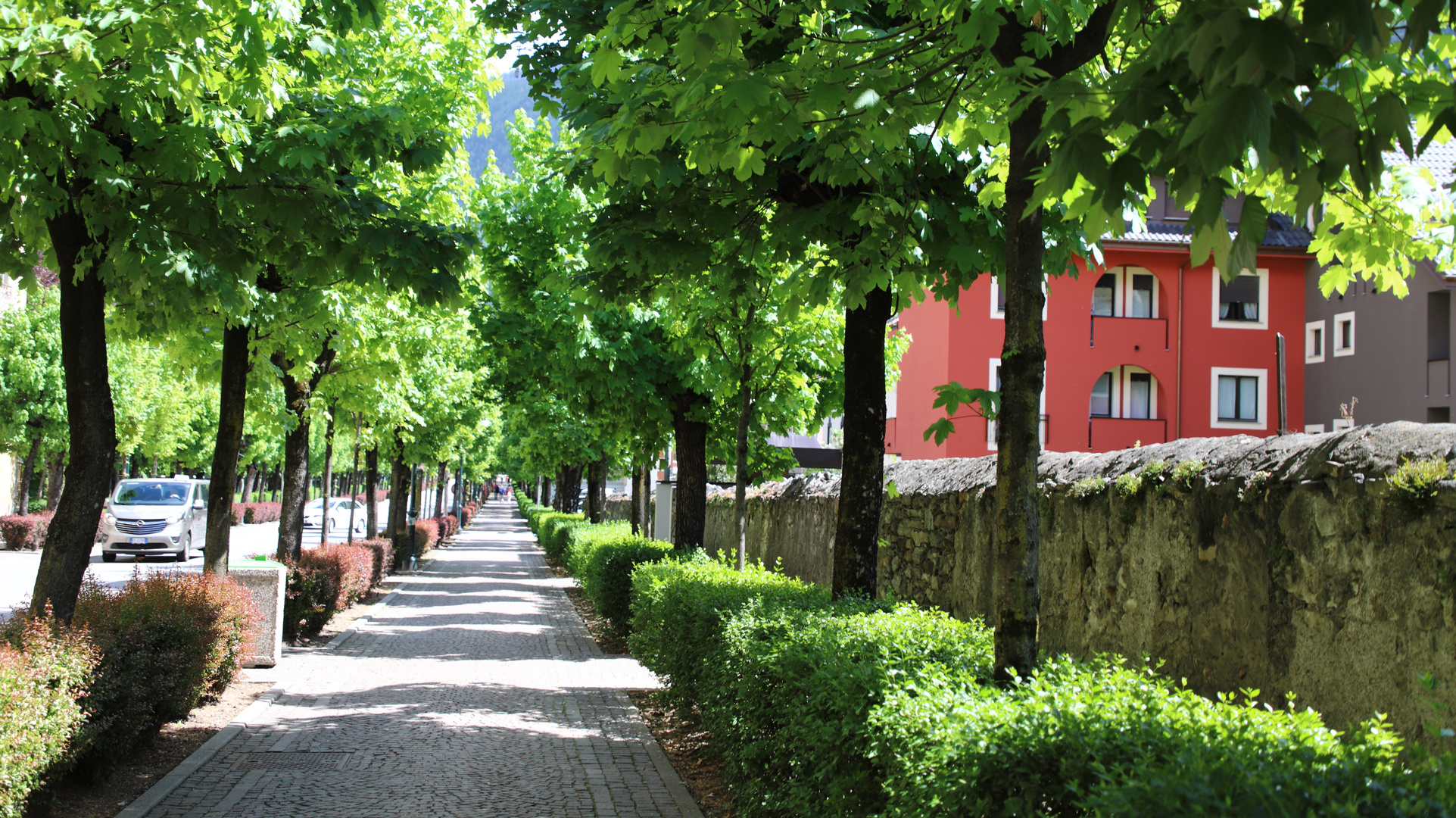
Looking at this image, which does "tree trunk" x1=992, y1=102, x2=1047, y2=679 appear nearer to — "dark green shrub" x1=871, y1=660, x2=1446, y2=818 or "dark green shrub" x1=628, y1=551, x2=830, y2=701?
"dark green shrub" x1=871, y1=660, x2=1446, y2=818

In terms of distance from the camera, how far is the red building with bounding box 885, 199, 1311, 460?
98.7ft

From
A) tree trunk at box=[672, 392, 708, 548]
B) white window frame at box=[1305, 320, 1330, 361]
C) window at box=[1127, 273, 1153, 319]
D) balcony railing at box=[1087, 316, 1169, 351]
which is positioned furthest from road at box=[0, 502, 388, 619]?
white window frame at box=[1305, 320, 1330, 361]

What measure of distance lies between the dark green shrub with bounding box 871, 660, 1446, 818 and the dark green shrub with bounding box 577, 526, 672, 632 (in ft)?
35.0

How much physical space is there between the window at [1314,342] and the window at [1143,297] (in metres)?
5.11

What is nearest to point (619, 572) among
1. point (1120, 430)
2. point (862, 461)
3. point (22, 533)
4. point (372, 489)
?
point (862, 461)

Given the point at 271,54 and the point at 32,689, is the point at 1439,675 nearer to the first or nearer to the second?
the point at 32,689

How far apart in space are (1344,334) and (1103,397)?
7.05 metres

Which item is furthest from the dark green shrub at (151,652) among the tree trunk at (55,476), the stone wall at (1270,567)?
the tree trunk at (55,476)

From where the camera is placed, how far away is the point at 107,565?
25.9 m

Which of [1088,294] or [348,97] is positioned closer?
[348,97]

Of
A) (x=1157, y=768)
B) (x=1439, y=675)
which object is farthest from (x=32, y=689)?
(x=1439, y=675)

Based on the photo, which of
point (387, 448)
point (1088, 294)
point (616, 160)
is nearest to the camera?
point (616, 160)

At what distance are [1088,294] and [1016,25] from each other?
88.5 ft

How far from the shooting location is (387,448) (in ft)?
85.1
